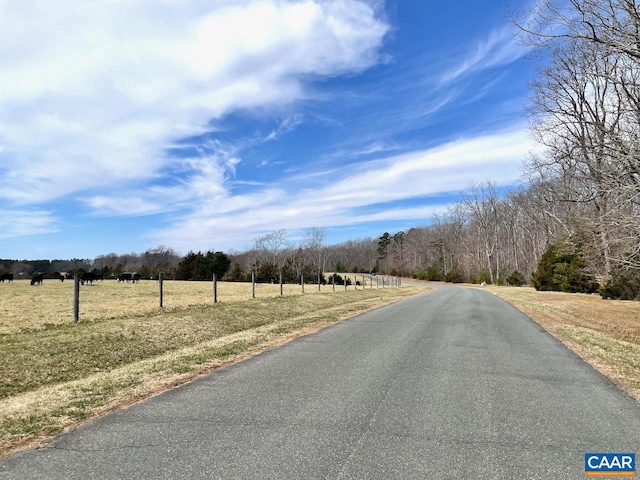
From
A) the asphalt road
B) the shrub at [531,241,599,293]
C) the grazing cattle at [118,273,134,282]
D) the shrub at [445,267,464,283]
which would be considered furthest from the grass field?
the shrub at [445,267,464,283]

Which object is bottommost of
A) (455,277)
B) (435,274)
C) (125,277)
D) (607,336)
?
(607,336)

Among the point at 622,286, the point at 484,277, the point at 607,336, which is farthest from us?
the point at 484,277

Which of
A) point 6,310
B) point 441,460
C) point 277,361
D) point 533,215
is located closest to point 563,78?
point 277,361

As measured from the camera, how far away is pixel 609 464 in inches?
143

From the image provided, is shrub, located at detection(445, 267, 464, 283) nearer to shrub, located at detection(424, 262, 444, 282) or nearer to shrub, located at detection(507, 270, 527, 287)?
shrub, located at detection(424, 262, 444, 282)

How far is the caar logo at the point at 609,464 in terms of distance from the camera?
345 centimetres

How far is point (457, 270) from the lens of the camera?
79.1 meters

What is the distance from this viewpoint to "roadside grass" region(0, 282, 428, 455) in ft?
16.2

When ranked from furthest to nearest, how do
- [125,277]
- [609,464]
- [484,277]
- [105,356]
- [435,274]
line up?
1. [435,274]
2. [484,277]
3. [125,277]
4. [105,356]
5. [609,464]

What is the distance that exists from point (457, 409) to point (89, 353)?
23.0ft

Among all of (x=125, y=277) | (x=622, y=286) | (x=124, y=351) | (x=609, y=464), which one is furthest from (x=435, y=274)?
(x=609, y=464)

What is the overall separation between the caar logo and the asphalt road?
0.08 m

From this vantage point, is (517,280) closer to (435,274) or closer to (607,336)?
(435,274)

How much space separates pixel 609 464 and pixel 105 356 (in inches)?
323
